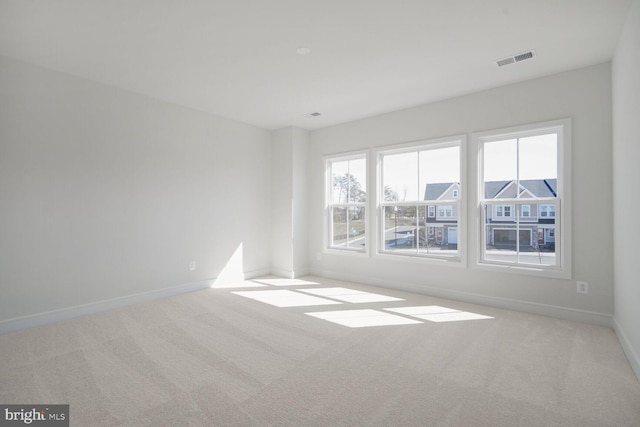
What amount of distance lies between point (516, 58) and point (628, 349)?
2.78 m

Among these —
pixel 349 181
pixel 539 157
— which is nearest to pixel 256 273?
pixel 349 181

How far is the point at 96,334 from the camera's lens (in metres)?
2.94

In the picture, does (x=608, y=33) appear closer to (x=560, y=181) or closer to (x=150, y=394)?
(x=560, y=181)

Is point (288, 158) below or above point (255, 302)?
above

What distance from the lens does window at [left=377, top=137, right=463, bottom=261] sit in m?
4.18

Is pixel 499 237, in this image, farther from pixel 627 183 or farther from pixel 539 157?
pixel 627 183

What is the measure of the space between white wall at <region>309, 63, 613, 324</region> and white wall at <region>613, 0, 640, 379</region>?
153 mm

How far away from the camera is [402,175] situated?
15.4 ft

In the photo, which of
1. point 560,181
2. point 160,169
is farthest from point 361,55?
point 160,169

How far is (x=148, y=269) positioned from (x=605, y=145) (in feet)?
18.1

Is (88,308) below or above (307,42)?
below

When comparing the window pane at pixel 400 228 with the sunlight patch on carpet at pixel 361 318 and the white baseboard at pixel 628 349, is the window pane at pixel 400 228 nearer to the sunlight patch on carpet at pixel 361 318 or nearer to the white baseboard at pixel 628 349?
the sunlight patch on carpet at pixel 361 318

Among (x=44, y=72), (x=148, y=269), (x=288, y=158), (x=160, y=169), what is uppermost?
(x=44, y=72)

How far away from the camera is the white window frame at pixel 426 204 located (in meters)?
4.01
